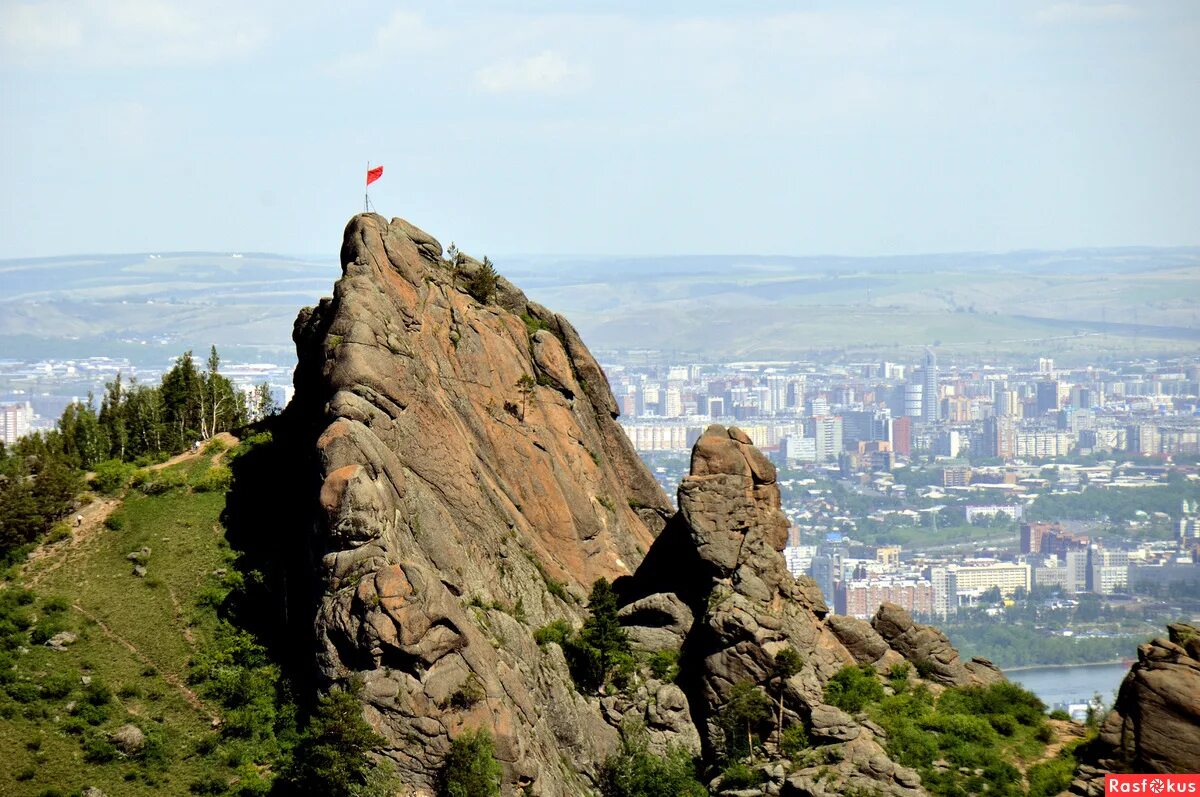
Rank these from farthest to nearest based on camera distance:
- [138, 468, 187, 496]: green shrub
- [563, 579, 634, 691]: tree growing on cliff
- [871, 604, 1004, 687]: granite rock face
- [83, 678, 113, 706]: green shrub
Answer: [138, 468, 187, 496]: green shrub
[871, 604, 1004, 687]: granite rock face
[563, 579, 634, 691]: tree growing on cliff
[83, 678, 113, 706]: green shrub

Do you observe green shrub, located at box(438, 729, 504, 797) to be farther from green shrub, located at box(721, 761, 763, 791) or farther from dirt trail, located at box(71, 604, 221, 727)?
dirt trail, located at box(71, 604, 221, 727)

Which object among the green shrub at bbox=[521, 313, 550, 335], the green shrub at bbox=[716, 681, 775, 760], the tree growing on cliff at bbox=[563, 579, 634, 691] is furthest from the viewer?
the green shrub at bbox=[521, 313, 550, 335]

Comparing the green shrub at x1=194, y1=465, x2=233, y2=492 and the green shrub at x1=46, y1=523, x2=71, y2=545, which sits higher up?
the green shrub at x1=194, y1=465, x2=233, y2=492

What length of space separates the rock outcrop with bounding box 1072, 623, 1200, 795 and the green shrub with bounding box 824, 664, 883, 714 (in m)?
7.55

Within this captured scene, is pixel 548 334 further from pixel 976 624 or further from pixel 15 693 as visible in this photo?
pixel 976 624

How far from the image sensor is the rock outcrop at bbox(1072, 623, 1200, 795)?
154 feet

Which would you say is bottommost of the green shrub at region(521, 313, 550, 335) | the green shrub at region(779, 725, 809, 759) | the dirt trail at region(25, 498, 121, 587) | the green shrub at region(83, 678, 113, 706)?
the green shrub at region(779, 725, 809, 759)

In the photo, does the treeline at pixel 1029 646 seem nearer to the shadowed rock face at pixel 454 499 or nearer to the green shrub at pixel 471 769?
the shadowed rock face at pixel 454 499

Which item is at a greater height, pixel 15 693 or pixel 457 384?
pixel 457 384

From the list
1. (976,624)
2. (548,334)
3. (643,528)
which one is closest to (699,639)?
(643,528)

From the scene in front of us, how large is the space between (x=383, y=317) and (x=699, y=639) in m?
15.9

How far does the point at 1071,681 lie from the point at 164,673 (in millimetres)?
119887

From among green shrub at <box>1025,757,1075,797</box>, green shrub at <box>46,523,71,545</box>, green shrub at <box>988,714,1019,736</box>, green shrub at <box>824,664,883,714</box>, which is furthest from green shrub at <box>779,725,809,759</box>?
green shrub at <box>46,523,71,545</box>

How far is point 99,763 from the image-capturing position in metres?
48.2
